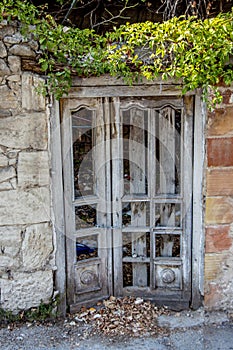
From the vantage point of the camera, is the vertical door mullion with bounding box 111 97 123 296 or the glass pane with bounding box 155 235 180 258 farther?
the glass pane with bounding box 155 235 180 258

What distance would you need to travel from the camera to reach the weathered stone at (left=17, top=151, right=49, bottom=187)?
301 cm

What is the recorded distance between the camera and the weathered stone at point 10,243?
121 inches

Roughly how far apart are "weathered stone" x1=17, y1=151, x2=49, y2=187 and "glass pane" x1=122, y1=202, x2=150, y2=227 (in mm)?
799

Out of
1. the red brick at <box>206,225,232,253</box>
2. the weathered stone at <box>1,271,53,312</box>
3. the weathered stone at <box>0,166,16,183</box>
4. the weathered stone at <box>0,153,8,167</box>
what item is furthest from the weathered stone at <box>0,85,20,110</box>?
the red brick at <box>206,225,232,253</box>

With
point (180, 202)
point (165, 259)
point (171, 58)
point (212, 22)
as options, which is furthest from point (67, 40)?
point (165, 259)

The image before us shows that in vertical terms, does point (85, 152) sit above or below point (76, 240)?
above

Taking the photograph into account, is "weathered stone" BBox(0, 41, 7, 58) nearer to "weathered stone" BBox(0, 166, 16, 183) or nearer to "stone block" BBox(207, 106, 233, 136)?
"weathered stone" BBox(0, 166, 16, 183)

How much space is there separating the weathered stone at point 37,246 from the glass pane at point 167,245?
39.1 inches

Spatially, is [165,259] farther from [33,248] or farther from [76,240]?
[33,248]

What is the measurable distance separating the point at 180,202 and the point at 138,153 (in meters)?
0.58

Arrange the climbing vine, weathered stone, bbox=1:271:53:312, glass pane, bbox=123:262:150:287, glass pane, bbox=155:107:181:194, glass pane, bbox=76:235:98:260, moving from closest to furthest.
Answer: the climbing vine < weathered stone, bbox=1:271:53:312 < glass pane, bbox=155:107:181:194 < glass pane, bbox=76:235:98:260 < glass pane, bbox=123:262:150:287

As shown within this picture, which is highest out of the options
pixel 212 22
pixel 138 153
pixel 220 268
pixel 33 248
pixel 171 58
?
pixel 212 22

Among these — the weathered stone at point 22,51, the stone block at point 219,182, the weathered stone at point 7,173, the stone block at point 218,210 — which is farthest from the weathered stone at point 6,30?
the stone block at point 218,210

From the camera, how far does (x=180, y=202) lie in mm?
3344
